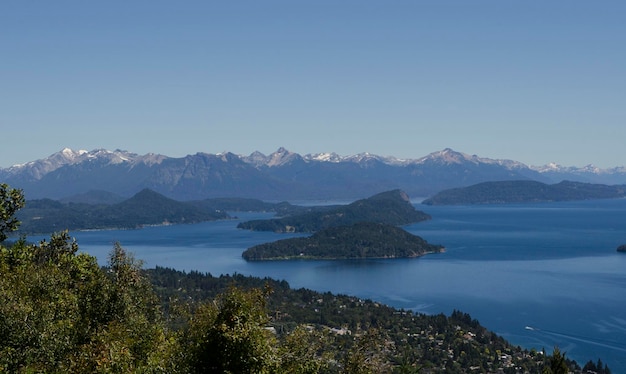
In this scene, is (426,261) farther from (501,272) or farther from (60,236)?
(60,236)

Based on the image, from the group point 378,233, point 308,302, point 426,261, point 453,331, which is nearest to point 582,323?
point 453,331

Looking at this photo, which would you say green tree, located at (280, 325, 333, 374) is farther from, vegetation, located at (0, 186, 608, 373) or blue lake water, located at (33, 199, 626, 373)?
blue lake water, located at (33, 199, 626, 373)

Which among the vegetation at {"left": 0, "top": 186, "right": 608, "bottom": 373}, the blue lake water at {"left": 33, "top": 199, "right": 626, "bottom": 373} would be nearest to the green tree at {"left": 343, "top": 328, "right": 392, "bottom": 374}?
the vegetation at {"left": 0, "top": 186, "right": 608, "bottom": 373}

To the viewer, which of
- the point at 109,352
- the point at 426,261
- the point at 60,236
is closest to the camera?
the point at 109,352

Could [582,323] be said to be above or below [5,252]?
below

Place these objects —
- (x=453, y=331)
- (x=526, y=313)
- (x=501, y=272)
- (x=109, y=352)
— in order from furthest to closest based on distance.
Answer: (x=501, y=272)
(x=526, y=313)
(x=453, y=331)
(x=109, y=352)

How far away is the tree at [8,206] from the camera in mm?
30656

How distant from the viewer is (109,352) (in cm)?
1343

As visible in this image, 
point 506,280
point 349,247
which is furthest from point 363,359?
point 349,247

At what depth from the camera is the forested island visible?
6855 inches

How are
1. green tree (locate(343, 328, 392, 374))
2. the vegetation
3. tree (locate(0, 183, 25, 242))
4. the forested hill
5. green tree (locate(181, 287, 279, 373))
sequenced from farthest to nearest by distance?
the forested hill
tree (locate(0, 183, 25, 242))
green tree (locate(343, 328, 392, 374))
the vegetation
green tree (locate(181, 287, 279, 373))

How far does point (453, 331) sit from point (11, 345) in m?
64.1

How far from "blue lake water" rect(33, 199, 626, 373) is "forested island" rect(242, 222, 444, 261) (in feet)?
28.3

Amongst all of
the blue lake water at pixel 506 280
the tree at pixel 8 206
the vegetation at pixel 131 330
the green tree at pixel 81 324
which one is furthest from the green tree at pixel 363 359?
the blue lake water at pixel 506 280
